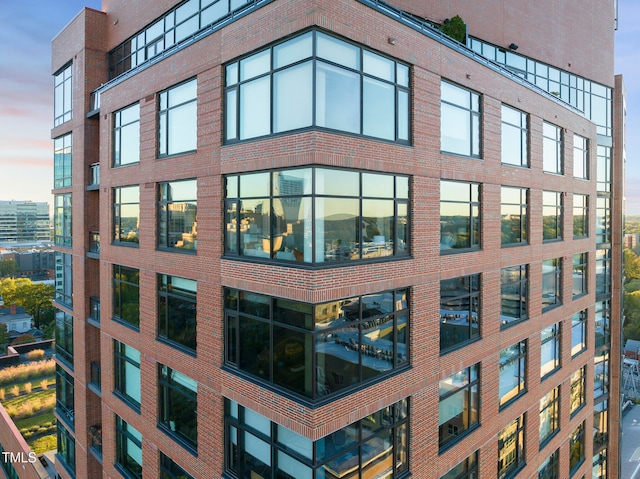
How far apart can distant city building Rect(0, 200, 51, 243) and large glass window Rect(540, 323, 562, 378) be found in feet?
584

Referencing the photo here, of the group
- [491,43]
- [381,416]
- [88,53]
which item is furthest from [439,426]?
[88,53]

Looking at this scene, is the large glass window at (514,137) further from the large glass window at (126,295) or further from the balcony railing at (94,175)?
the balcony railing at (94,175)

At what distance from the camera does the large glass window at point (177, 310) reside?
12.0 meters

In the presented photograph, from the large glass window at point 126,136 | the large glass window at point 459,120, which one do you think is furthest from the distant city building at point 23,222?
the large glass window at point 459,120

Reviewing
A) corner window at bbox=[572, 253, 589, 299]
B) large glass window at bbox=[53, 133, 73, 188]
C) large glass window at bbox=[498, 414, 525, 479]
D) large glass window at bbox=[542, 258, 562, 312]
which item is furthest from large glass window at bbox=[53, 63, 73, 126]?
Answer: corner window at bbox=[572, 253, 589, 299]

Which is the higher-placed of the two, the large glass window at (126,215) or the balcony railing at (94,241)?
the large glass window at (126,215)

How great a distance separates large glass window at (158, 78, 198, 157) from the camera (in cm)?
1180

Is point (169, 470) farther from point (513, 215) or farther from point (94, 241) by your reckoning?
point (513, 215)

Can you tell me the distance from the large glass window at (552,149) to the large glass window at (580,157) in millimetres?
1601

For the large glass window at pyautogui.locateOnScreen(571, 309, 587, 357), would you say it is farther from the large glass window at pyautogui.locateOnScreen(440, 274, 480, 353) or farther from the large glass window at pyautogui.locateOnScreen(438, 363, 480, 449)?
the large glass window at pyautogui.locateOnScreen(440, 274, 480, 353)

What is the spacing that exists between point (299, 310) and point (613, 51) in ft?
84.4

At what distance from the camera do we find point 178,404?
41.7 feet

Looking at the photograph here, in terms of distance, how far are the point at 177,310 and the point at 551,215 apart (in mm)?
13892

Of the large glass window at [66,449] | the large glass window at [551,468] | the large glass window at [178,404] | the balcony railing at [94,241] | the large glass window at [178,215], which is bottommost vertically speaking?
the large glass window at [66,449]
